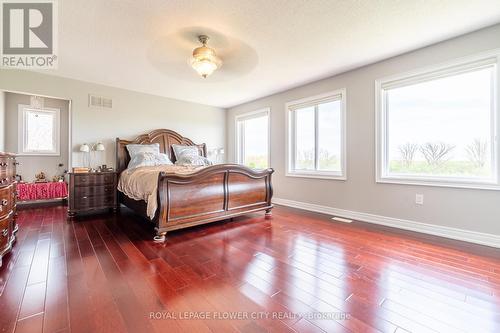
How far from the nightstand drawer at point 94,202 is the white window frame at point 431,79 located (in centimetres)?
454

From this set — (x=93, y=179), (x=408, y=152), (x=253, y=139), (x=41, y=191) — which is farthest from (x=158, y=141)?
(x=408, y=152)

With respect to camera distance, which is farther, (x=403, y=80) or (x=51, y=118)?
(x=51, y=118)

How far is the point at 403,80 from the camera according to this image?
3092 millimetres

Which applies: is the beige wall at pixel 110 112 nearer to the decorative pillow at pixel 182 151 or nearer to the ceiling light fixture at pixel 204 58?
the decorative pillow at pixel 182 151

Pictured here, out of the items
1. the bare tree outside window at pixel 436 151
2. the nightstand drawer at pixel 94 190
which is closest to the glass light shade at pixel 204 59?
the nightstand drawer at pixel 94 190

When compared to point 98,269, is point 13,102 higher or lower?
higher

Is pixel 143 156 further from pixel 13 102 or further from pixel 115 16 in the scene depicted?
pixel 13 102

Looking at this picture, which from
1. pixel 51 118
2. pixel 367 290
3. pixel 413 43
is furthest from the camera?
pixel 51 118

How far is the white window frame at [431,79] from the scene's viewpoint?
2.46m

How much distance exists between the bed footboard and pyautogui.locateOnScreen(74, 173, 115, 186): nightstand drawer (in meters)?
2.04

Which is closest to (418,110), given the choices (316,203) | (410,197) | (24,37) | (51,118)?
(410,197)

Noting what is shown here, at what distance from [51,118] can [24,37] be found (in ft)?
10.0

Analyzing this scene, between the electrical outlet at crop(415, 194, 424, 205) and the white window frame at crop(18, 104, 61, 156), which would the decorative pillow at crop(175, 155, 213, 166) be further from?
the electrical outlet at crop(415, 194, 424, 205)

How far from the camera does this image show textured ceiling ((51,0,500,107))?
2.14 metres
